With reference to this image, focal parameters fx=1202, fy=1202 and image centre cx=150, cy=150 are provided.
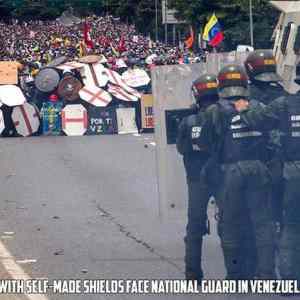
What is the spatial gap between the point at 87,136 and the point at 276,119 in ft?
67.0

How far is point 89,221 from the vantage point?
14.3 m

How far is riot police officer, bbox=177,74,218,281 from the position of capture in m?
9.63

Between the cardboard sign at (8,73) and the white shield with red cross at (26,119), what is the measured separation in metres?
1.32

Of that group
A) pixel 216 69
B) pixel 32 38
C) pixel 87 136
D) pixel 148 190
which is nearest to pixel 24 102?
pixel 87 136

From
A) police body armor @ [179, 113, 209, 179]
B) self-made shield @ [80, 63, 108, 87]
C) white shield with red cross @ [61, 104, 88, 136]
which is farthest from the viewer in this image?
self-made shield @ [80, 63, 108, 87]

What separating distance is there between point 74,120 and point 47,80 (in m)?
1.29

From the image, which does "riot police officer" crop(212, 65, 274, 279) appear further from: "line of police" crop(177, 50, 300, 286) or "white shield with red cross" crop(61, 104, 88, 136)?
"white shield with red cross" crop(61, 104, 88, 136)

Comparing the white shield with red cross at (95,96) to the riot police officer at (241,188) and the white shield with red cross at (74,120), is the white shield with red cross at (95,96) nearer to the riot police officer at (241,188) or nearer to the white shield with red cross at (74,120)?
the white shield with red cross at (74,120)

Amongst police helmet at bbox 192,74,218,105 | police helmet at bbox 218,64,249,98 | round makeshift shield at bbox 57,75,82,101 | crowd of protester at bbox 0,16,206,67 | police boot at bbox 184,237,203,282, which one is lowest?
crowd of protester at bbox 0,16,206,67

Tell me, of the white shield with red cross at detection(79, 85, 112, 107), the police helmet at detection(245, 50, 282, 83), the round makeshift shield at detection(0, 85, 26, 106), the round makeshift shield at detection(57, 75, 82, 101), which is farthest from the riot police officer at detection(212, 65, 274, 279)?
the round makeshift shield at detection(57, 75, 82, 101)

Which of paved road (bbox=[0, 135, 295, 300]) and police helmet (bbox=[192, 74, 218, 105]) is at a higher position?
police helmet (bbox=[192, 74, 218, 105])

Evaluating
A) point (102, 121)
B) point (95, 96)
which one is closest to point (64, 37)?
point (102, 121)

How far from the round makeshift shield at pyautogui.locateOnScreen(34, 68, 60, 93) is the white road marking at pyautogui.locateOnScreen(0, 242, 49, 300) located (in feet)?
59.4

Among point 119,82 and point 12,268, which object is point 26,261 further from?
point 119,82
